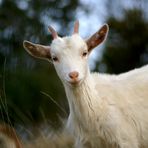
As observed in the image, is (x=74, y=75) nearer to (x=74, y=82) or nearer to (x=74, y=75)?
(x=74, y=75)

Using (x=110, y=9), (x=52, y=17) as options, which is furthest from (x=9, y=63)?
(x=110, y=9)

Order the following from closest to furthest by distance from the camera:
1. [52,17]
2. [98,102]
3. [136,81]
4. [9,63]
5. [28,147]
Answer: [98,102] < [136,81] < [28,147] < [9,63] < [52,17]

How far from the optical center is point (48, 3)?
22188mm

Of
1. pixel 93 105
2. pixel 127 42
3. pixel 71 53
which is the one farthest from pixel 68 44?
pixel 127 42

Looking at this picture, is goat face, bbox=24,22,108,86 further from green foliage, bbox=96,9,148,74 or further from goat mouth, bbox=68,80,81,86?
green foliage, bbox=96,9,148,74

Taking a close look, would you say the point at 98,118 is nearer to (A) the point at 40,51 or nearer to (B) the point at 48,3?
(A) the point at 40,51

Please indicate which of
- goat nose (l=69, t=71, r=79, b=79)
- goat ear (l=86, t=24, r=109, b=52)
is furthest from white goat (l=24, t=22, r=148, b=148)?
goat nose (l=69, t=71, r=79, b=79)

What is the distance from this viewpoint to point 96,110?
26.1ft

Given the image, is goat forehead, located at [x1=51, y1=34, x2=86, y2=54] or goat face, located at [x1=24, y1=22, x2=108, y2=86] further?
goat forehead, located at [x1=51, y1=34, x2=86, y2=54]

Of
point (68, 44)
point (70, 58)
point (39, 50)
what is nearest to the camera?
point (70, 58)

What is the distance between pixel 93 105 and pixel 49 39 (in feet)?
35.9

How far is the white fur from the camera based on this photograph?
25.3 ft

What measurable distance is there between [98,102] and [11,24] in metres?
14.9

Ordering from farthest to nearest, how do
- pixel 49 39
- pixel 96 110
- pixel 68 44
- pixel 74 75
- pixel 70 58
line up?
pixel 49 39 < pixel 96 110 < pixel 68 44 < pixel 70 58 < pixel 74 75
